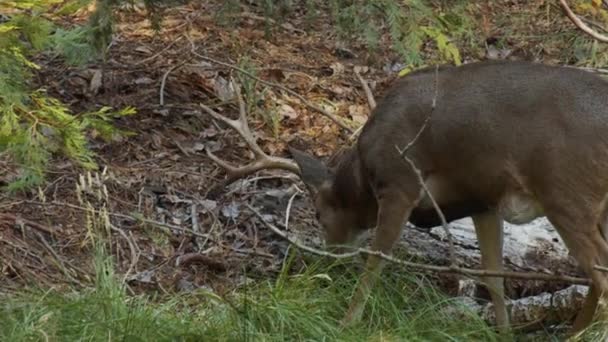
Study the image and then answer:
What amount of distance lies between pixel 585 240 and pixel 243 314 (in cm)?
198

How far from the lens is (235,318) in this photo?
20.1ft

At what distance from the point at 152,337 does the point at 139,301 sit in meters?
0.44

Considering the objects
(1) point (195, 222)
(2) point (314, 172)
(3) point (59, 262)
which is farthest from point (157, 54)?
(3) point (59, 262)

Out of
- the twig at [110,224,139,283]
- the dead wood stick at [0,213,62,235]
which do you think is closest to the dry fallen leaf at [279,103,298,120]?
the twig at [110,224,139,283]

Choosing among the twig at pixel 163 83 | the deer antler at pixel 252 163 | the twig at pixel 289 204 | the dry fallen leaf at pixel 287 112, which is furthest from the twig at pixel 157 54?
the deer antler at pixel 252 163

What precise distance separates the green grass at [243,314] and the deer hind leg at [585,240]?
0.64 meters

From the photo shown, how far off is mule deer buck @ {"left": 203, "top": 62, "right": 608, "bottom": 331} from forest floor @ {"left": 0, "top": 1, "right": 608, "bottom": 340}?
595 mm

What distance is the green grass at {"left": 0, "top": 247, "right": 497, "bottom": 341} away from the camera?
5.90m

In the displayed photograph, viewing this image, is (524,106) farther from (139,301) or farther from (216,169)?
(216,169)

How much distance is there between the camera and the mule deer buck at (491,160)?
6.70 m

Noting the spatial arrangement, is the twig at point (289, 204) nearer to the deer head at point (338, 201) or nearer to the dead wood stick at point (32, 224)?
the deer head at point (338, 201)

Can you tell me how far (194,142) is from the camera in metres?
9.78

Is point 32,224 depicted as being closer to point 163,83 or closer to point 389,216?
point 389,216

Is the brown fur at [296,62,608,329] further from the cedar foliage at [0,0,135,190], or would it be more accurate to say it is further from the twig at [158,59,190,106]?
the twig at [158,59,190,106]
